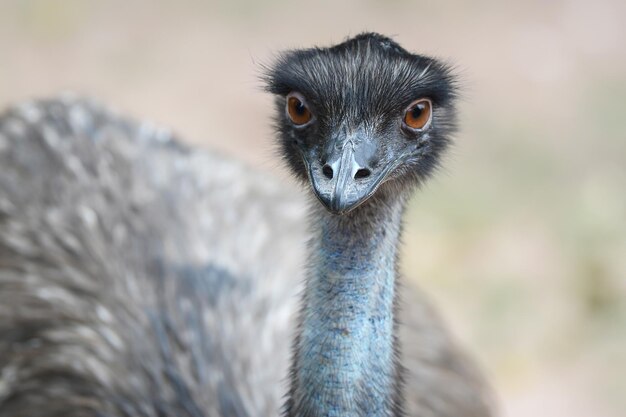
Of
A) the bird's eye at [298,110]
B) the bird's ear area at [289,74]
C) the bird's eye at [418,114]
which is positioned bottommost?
the bird's eye at [418,114]

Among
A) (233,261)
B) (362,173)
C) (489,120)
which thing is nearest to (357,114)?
(362,173)

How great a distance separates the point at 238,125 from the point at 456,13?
5.79 ft

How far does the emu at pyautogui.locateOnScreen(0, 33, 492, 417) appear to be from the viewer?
7.80ft

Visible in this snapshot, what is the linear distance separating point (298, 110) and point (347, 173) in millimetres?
241

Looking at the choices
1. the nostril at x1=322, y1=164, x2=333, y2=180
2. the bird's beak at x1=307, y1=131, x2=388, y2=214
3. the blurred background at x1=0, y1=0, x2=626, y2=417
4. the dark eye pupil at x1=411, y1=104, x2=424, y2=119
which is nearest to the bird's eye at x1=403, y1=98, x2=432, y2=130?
the dark eye pupil at x1=411, y1=104, x2=424, y2=119

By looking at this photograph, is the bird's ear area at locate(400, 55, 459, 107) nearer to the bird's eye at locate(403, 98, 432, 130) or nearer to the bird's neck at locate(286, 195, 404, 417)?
the bird's eye at locate(403, 98, 432, 130)

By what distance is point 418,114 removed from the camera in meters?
2.49

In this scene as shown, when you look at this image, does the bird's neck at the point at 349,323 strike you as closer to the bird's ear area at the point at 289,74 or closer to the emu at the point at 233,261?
the emu at the point at 233,261

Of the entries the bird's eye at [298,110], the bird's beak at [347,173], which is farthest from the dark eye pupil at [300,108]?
the bird's beak at [347,173]

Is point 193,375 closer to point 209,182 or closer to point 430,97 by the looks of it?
point 209,182

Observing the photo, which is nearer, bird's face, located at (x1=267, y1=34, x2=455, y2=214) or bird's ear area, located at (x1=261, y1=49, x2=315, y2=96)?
bird's face, located at (x1=267, y1=34, x2=455, y2=214)

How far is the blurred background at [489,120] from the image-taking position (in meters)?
5.49

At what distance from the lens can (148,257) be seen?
3.65 metres

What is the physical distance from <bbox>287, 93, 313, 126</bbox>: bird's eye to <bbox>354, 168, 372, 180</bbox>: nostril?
7.4 inches
